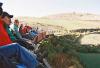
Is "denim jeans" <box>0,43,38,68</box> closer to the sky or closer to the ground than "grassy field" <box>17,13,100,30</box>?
closer to the sky

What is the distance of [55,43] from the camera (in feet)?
63.7

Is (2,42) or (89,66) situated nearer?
(2,42)

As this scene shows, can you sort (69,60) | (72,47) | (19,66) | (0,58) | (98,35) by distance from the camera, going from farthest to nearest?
(98,35), (72,47), (69,60), (19,66), (0,58)

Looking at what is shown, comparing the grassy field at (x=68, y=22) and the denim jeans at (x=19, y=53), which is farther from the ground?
the denim jeans at (x=19, y=53)

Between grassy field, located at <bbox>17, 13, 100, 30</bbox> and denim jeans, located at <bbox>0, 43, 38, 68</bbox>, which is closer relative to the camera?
denim jeans, located at <bbox>0, 43, 38, 68</bbox>

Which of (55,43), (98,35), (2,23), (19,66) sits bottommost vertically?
(98,35)

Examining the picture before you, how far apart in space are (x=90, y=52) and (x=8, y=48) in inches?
675

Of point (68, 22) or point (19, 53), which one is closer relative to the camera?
point (19, 53)

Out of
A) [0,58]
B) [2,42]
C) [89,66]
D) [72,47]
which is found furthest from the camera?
[72,47]

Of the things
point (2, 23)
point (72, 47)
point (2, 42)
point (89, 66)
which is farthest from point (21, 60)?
point (72, 47)

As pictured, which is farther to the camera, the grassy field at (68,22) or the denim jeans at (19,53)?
the grassy field at (68,22)

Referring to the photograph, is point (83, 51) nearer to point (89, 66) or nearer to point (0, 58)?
point (89, 66)

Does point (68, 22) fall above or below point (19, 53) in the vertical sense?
below

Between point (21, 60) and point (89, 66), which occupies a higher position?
point (21, 60)
